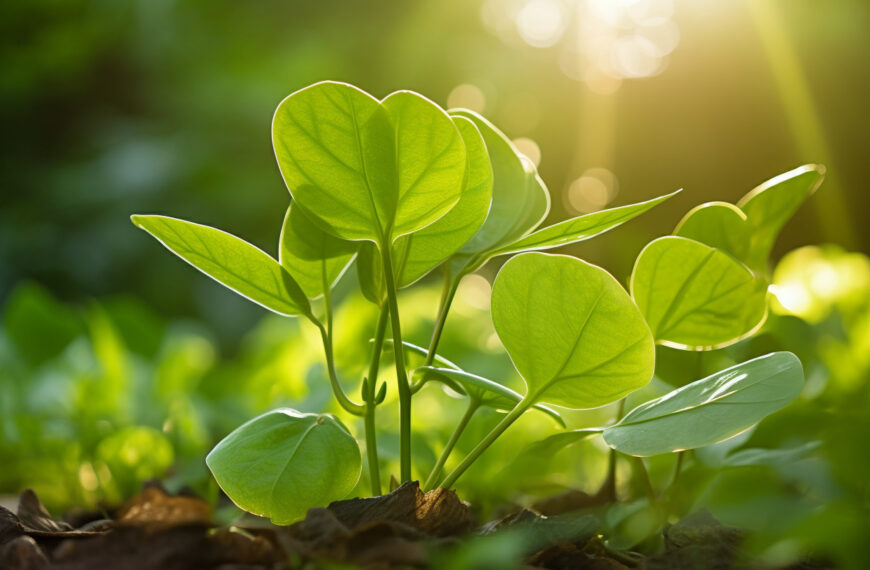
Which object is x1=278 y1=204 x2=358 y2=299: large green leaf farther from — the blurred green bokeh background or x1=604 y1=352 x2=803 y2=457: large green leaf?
the blurred green bokeh background

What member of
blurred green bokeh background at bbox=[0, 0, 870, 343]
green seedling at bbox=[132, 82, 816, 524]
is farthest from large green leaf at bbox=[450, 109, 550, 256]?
blurred green bokeh background at bbox=[0, 0, 870, 343]

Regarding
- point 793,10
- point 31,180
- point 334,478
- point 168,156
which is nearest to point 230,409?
point 334,478

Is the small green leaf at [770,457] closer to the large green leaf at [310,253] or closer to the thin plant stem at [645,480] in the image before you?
the thin plant stem at [645,480]

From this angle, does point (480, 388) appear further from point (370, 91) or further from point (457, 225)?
point (370, 91)

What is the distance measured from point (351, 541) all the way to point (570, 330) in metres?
0.09

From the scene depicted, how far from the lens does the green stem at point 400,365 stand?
0.80ft

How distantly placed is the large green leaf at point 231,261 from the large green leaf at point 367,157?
35 millimetres

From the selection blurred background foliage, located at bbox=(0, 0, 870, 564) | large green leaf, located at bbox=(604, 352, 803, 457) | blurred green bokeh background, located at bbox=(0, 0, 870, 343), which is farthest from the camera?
blurred green bokeh background, located at bbox=(0, 0, 870, 343)

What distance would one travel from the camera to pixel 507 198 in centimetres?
30

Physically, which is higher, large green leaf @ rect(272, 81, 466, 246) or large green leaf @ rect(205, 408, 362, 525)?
large green leaf @ rect(272, 81, 466, 246)

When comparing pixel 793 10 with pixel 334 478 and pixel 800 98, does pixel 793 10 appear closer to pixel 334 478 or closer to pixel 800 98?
pixel 800 98

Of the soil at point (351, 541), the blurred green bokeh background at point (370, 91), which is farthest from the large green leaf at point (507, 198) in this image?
the blurred green bokeh background at point (370, 91)

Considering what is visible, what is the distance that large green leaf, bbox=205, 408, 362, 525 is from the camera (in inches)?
9.6

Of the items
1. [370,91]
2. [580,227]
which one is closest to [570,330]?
[580,227]
